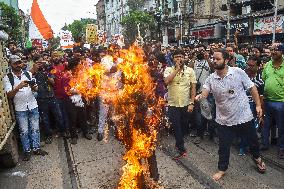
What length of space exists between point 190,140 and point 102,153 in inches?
83.6

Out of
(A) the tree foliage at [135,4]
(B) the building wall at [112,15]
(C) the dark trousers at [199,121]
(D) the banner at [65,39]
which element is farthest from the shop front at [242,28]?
(B) the building wall at [112,15]

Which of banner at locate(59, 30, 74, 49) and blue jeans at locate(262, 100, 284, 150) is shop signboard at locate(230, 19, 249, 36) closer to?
banner at locate(59, 30, 74, 49)

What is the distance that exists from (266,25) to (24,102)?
2079 centimetres

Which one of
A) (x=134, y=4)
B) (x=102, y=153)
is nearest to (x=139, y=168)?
(x=102, y=153)

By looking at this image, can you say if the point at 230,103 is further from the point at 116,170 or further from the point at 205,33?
the point at 205,33

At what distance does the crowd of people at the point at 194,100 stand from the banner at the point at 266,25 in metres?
13.6

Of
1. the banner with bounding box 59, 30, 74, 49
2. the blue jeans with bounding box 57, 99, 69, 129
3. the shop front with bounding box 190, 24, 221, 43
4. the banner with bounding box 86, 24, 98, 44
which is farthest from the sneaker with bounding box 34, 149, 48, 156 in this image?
the shop front with bounding box 190, 24, 221, 43

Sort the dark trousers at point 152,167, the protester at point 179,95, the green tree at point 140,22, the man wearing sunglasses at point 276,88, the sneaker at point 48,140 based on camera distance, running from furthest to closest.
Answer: the green tree at point 140,22
the sneaker at point 48,140
the protester at point 179,95
the man wearing sunglasses at point 276,88
the dark trousers at point 152,167

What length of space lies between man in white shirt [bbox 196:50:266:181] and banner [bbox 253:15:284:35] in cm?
1866

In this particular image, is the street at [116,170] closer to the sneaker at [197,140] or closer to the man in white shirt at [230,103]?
the sneaker at [197,140]

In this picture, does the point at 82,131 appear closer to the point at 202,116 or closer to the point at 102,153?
the point at 102,153

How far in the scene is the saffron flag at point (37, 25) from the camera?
16.4 m

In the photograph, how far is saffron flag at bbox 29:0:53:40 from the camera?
646 inches

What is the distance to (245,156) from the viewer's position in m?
6.56
